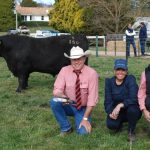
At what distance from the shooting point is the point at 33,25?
80.2 meters

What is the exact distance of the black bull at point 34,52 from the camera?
1027cm

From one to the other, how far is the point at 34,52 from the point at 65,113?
4.27 metres

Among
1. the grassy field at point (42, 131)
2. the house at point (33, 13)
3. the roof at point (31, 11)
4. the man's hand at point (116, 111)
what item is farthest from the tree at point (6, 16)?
the man's hand at point (116, 111)

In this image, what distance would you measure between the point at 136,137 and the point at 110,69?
340 inches

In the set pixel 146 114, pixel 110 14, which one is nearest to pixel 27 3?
pixel 110 14

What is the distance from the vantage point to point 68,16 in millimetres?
37812

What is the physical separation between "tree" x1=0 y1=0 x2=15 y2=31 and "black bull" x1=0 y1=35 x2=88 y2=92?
4955 centimetres

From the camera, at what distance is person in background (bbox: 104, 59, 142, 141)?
5.86m

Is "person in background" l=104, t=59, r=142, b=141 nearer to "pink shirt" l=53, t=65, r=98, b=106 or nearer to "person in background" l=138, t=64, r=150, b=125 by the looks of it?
"person in background" l=138, t=64, r=150, b=125

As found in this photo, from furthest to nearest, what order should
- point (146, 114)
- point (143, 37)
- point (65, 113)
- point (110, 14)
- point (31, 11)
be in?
point (31, 11)
point (110, 14)
point (143, 37)
point (65, 113)
point (146, 114)

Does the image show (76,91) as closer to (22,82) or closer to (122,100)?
(122,100)

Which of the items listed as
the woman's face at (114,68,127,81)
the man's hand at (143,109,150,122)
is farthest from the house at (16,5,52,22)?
the man's hand at (143,109,150,122)

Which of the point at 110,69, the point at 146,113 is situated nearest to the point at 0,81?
the point at 110,69

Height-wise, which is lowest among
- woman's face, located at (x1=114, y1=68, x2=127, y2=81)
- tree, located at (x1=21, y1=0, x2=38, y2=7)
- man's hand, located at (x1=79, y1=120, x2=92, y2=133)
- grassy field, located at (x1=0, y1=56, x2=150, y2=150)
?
grassy field, located at (x1=0, y1=56, x2=150, y2=150)
